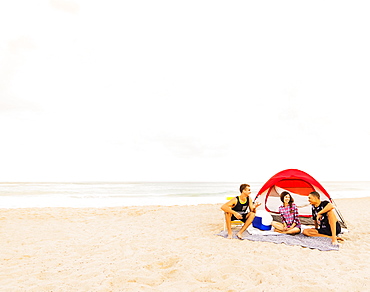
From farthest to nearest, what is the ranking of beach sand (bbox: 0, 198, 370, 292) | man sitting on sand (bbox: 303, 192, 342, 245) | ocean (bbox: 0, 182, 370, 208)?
ocean (bbox: 0, 182, 370, 208)
man sitting on sand (bbox: 303, 192, 342, 245)
beach sand (bbox: 0, 198, 370, 292)

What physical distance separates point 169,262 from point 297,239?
310cm

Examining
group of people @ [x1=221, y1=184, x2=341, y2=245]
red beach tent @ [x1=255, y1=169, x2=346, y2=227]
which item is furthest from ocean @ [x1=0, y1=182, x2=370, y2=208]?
group of people @ [x1=221, y1=184, x2=341, y2=245]

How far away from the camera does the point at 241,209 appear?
248 inches

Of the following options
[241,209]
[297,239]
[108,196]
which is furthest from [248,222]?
[108,196]

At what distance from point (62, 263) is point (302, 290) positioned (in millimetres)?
3513

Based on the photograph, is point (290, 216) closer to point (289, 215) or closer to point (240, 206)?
point (289, 215)

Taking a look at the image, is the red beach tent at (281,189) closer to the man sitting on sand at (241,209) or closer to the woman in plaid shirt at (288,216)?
the woman in plaid shirt at (288,216)

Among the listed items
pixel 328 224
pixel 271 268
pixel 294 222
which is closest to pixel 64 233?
pixel 271 268

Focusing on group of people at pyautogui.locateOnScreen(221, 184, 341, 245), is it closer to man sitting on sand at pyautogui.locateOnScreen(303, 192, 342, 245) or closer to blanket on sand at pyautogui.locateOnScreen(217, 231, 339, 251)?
man sitting on sand at pyautogui.locateOnScreen(303, 192, 342, 245)

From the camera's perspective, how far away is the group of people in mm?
5633

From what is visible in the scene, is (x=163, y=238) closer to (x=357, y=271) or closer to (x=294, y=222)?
(x=294, y=222)

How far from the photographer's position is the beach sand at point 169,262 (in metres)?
3.25

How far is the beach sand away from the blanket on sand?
24 cm

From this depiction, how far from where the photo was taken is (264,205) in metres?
8.18
